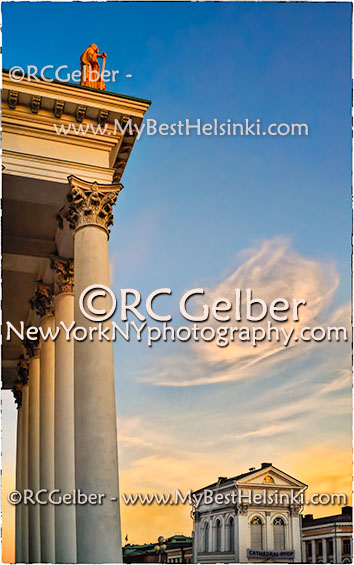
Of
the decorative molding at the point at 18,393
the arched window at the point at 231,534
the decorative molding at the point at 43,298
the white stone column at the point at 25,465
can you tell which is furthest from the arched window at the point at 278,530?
the decorative molding at the point at 43,298

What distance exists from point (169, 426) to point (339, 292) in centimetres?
1941

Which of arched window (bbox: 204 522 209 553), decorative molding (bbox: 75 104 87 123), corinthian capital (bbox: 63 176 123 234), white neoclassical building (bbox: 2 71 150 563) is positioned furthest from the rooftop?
decorative molding (bbox: 75 104 87 123)

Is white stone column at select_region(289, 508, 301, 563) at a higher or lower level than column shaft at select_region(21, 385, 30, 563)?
lower

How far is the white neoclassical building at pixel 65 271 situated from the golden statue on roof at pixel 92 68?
2.24 m

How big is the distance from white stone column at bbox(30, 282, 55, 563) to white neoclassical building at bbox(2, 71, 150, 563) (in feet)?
0.22

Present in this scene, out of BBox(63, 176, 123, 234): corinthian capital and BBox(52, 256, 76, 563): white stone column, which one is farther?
BBox(52, 256, 76, 563): white stone column

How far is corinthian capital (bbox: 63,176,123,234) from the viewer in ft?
114

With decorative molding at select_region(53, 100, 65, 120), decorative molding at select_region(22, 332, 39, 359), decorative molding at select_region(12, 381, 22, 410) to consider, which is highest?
decorative molding at select_region(53, 100, 65, 120)

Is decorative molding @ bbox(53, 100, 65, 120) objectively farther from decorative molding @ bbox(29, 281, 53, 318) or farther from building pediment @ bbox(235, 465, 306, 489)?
building pediment @ bbox(235, 465, 306, 489)

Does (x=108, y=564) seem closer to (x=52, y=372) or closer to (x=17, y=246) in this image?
(x=52, y=372)

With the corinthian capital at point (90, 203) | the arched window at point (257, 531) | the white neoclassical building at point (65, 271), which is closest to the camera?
the white neoclassical building at point (65, 271)

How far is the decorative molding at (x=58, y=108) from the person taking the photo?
115 ft

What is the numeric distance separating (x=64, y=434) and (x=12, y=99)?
18.4 meters

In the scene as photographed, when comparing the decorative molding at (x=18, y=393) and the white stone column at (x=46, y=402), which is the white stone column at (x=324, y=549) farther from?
the white stone column at (x=46, y=402)
